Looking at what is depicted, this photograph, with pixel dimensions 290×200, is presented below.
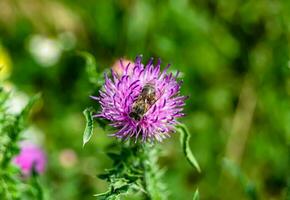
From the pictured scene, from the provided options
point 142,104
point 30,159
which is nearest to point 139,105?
point 142,104

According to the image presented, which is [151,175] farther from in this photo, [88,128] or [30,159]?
[30,159]

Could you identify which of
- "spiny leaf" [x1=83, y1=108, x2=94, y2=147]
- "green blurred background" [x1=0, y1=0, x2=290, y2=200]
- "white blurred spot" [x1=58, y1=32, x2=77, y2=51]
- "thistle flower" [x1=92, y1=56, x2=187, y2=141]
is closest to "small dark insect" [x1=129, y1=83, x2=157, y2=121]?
"thistle flower" [x1=92, y1=56, x2=187, y2=141]

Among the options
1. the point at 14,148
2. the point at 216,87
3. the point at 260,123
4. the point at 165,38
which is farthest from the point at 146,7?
the point at 14,148

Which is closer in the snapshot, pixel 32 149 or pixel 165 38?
pixel 32 149

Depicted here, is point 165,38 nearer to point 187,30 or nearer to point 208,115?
point 187,30

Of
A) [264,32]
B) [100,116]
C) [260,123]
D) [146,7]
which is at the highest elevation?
[146,7]

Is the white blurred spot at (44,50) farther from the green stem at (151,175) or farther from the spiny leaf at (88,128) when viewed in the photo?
the spiny leaf at (88,128)

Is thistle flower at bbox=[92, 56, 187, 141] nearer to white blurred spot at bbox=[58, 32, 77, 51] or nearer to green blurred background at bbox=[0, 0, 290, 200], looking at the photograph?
green blurred background at bbox=[0, 0, 290, 200]
